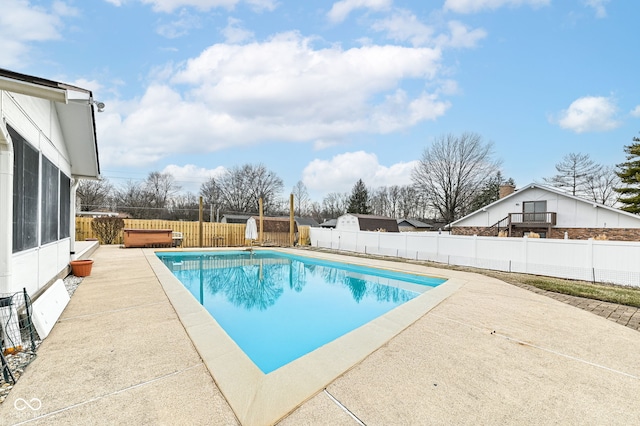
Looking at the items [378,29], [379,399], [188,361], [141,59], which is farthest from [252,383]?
[141,59]

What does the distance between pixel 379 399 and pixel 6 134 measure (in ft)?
14.9

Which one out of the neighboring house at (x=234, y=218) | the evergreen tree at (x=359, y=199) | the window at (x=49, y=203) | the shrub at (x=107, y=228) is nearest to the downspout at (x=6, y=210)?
the window at (x=49, y=203)

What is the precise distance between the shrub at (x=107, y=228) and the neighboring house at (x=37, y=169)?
10843 mm

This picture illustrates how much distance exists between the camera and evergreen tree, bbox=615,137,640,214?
23.9 m

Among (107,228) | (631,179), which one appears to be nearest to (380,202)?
(631,179)

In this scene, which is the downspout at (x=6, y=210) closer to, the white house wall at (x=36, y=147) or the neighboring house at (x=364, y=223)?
the white house wall at (x=36, y=147)

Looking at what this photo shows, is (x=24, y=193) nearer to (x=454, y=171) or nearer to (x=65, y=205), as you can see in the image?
(x=65, y=205)

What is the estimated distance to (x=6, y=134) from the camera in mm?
3176

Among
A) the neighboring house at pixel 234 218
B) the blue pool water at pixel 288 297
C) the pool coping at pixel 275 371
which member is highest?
the neighboring house at pixel 234 218

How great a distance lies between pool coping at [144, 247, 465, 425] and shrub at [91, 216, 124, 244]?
1538cm

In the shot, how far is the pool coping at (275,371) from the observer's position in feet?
7.70

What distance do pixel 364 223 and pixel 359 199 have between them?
615 inches

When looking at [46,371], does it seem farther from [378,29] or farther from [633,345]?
[378,29]

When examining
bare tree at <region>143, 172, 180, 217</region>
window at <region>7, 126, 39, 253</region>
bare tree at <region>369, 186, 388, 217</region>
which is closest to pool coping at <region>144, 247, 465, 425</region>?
window at <region>7, 126, 39, 253</region>
